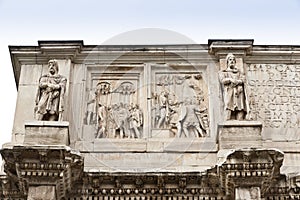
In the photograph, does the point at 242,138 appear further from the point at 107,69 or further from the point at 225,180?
the point at 107,69

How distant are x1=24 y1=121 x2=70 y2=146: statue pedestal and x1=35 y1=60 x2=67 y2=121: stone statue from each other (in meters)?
0.28

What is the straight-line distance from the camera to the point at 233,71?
11602mm

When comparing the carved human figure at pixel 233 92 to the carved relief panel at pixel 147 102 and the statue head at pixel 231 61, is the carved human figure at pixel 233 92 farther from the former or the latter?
the carved relief panel at pixel 147 102

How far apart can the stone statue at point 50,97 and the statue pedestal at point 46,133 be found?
0.28m

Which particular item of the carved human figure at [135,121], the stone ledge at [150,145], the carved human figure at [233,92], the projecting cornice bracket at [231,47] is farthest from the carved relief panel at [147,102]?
the carved human figure at [233,92]

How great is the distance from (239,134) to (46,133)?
9.78ft

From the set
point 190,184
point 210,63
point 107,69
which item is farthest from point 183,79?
point 190,184

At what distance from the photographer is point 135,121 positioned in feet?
38.2

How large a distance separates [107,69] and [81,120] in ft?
3.99

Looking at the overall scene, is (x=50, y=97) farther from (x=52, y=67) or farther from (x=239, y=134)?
(x=239, y=134)

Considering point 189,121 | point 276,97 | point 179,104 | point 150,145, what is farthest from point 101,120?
point 276,97

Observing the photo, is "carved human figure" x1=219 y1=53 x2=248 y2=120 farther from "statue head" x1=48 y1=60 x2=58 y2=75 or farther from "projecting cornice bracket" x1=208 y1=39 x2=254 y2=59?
"statue head" x1=48 y1=60 x2=58 y2=75

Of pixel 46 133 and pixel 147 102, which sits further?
pixel 147 102

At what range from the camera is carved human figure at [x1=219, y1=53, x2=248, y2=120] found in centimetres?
1108
